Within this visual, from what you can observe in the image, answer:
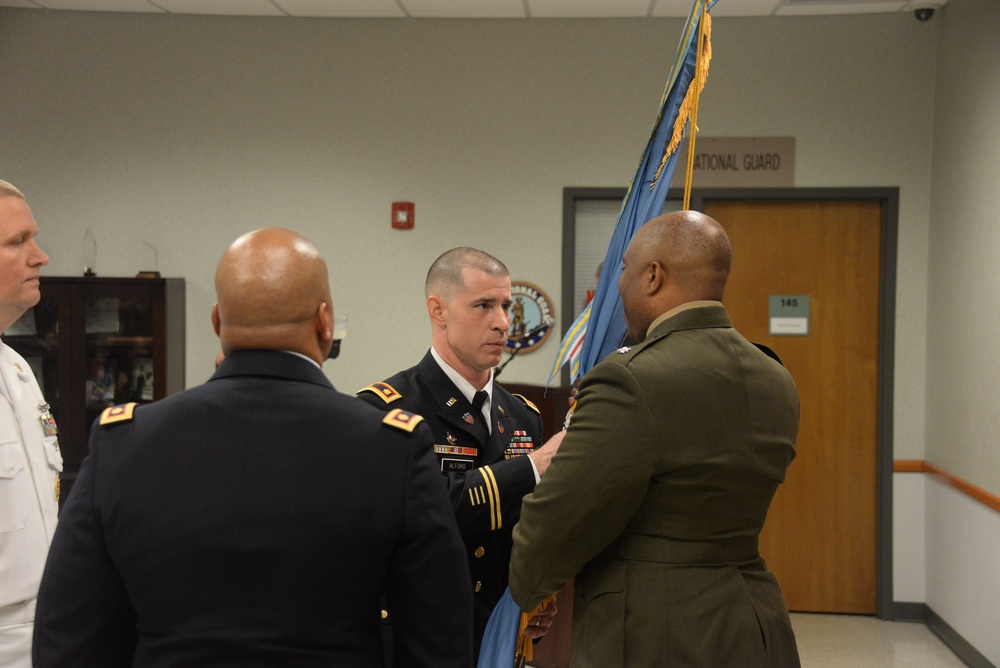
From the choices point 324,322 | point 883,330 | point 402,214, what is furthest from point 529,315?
point 324,322

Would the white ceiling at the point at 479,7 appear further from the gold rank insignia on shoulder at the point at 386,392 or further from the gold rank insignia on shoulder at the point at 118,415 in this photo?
the gold rank insignia on shoulder at the point at 118,415

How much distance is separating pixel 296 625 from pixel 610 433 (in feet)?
1.92

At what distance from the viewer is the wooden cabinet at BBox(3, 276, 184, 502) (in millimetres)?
4516

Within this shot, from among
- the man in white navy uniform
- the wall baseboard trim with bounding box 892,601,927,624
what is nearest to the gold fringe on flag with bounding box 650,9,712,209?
the man in white navy uniform

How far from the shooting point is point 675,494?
1449mm

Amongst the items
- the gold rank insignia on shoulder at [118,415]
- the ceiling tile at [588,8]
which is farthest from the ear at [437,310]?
the ceiling tile at [588,8]

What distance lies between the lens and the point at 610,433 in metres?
1.42

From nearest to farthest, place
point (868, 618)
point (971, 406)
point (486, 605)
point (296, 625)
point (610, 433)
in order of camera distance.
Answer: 1. point (296, 625)
2. point (610, 433)
3. point (486, 605)
4. point (971, 406)
5. point (868, 618)

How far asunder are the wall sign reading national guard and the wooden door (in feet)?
3.26

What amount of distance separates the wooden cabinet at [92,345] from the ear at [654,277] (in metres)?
3.62

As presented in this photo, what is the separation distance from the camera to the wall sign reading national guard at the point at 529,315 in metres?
4.66

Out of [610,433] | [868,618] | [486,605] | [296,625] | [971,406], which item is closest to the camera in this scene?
[296,625]

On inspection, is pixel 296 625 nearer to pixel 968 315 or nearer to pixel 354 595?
Answer: pixel 354 595

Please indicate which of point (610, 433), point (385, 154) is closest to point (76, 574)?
point (610, 433)
